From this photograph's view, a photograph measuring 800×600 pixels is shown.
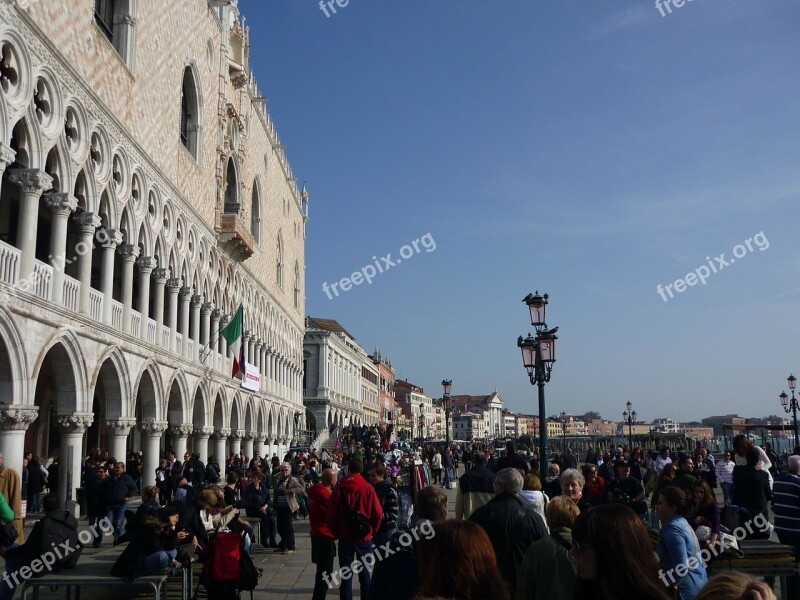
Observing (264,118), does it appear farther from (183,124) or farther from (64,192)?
(64,192)

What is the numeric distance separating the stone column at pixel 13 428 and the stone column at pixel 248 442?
18873mm

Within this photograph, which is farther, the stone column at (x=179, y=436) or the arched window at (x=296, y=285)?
the arched window at (x=296, y=285)

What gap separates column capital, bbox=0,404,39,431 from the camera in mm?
12680

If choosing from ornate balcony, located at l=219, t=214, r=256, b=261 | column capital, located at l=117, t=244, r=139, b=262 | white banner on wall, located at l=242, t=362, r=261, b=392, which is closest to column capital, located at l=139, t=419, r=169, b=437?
column capital, located at l=117, t=244, r=139, b=262

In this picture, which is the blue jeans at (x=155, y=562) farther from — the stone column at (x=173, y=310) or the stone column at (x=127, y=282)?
the stone column at (x=173, y=310)

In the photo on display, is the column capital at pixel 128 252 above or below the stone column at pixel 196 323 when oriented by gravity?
above

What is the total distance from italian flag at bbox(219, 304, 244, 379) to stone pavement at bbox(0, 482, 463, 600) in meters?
12.0

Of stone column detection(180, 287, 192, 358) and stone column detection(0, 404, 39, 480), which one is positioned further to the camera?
stone column detection(180, 287, 192, 358)

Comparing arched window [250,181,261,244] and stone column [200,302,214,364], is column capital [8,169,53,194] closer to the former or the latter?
stone column [200,302,214,364]

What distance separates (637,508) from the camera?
27.8ft

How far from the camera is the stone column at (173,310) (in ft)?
70.4

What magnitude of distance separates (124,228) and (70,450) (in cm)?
556

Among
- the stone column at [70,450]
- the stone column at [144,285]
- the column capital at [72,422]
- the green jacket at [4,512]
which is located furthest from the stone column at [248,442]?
the green jacket at [4,512]

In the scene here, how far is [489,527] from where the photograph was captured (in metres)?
4.62
